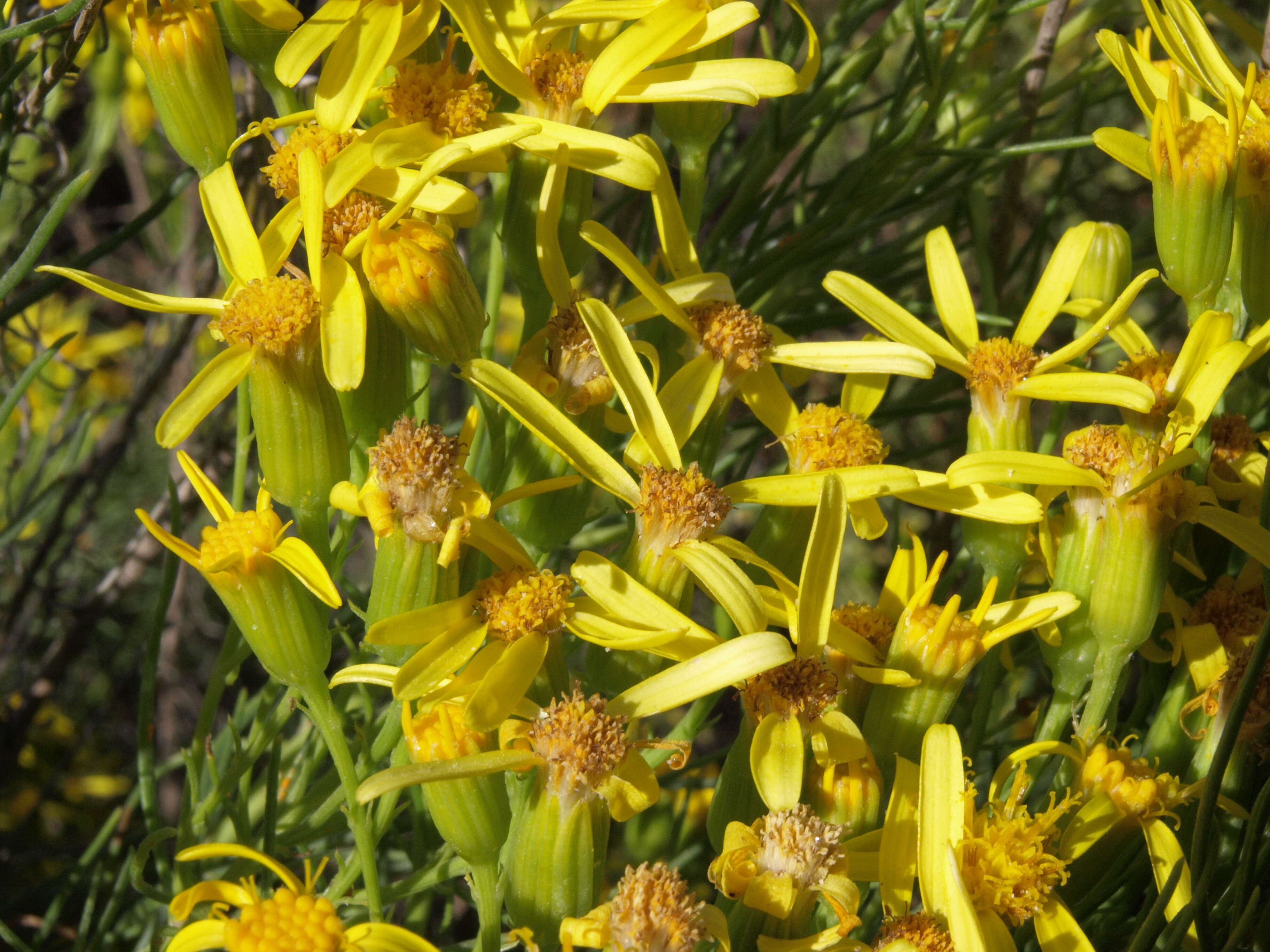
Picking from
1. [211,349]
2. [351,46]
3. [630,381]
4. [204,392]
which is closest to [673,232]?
[630,381]

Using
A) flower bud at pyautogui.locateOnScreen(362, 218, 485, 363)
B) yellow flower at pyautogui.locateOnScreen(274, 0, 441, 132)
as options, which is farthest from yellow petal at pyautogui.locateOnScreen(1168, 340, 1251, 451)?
yellow flower at pyautogui.locateOnScreen(274, 0, 441, 132)

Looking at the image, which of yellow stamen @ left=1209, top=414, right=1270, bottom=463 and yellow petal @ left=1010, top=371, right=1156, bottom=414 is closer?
yellow petal @ left=1010, top=371, right=1156, bottom=414

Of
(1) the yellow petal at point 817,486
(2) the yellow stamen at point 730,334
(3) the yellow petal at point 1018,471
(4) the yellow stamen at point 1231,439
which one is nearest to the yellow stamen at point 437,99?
(2) the yellow stamen at point 730,334

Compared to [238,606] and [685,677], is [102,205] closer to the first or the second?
[238,606]

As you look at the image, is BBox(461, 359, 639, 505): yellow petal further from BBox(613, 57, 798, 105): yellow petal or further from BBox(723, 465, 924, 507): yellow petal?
BBox(613, 57, 798, 105): yellow petal

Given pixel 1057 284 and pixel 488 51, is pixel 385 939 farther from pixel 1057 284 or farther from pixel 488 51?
pixel 1057 284

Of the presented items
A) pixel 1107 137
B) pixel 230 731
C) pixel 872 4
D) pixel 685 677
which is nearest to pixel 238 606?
pixel 685 677

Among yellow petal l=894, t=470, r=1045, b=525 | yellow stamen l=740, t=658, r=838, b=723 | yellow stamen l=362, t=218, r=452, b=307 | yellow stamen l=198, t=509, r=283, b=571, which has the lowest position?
yellow stamen l=740, t=658, r=838, b=723
